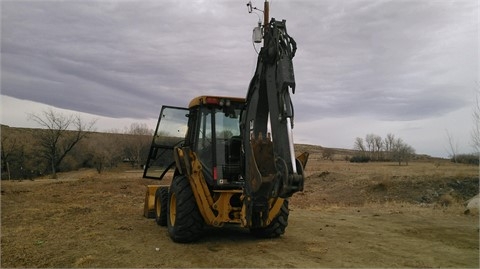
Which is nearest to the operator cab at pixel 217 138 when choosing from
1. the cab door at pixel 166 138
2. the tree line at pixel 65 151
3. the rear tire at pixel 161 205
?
the cab door at pixel 166 138

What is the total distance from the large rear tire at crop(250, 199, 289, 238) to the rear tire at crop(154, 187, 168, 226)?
2.56m

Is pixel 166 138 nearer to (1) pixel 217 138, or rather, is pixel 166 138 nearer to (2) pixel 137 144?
(1) pixel 217 138

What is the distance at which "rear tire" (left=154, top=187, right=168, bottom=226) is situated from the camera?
9632mm

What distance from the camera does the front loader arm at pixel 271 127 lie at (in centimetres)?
539

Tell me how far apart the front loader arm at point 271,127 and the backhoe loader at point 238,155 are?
14 mm

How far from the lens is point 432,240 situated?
8.41m

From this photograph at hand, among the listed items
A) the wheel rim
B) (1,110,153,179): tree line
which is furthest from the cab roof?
(1,110,153,179): tree line

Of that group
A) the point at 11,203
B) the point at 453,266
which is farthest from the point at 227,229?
the point at 11,203

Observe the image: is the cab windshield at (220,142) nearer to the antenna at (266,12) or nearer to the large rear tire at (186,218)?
the large rear tire at (186,218)

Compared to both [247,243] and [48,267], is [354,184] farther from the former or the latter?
[48,267]

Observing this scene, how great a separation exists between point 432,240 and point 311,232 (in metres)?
2.53

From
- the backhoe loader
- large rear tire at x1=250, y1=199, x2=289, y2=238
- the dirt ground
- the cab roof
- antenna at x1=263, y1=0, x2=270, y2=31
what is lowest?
the dirt ground

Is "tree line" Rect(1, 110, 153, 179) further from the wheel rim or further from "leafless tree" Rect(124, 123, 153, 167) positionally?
the wheel rim

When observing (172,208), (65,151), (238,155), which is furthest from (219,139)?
(65,151)
